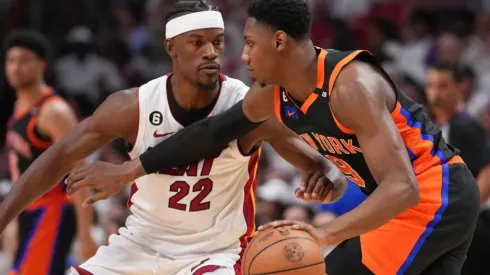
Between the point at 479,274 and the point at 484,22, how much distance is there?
555cm

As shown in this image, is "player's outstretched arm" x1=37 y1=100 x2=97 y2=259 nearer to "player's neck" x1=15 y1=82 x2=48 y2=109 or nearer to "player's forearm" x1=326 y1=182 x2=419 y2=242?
"player's neck" x1=15 y1=82 x2=48 y2=109

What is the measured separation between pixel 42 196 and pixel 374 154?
3758mm

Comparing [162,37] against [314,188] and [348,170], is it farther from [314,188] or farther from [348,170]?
→ [348,170]

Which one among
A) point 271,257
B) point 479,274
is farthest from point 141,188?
point 479,274

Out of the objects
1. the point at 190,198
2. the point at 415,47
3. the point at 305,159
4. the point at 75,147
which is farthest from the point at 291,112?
the point at 415,47

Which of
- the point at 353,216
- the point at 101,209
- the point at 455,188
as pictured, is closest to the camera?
the point at 353,216

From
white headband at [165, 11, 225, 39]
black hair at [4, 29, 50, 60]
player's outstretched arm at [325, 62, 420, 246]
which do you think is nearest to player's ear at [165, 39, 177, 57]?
white headband at [165, 11, 225, 39]

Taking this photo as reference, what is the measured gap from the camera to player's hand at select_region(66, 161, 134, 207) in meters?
5.17

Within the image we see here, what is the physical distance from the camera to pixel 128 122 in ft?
17.7

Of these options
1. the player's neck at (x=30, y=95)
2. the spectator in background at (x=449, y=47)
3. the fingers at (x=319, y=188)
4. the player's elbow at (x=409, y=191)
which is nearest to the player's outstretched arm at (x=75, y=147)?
the fingers at (x=319, y=188)

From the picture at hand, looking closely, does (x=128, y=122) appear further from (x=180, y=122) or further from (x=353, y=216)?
(x=353, y=216)

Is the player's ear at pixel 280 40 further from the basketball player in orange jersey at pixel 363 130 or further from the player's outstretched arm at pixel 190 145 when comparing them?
the player's outstretched arm at pixel 190 145

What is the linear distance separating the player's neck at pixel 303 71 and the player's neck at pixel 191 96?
3.26ft

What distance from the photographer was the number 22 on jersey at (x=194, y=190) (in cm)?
534
